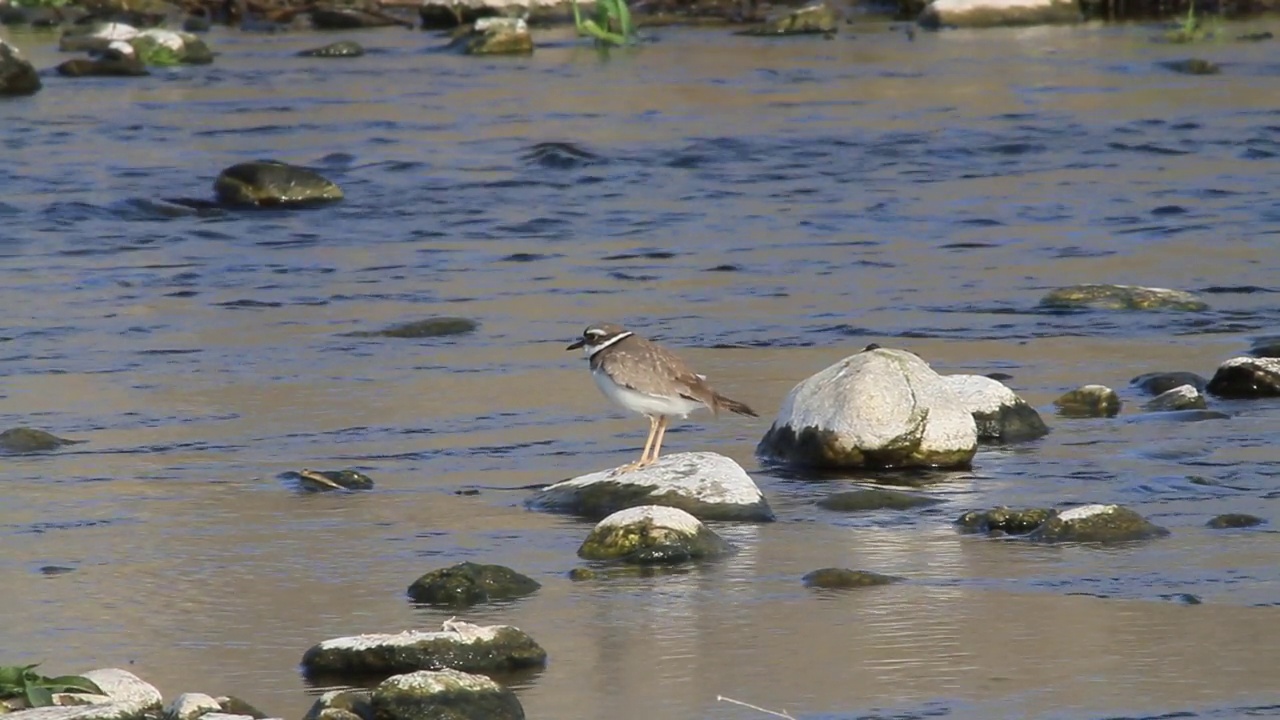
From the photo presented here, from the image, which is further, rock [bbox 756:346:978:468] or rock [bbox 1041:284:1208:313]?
rock [bbox 1041:284:1208:313]

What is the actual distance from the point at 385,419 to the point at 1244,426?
3687 millimetres

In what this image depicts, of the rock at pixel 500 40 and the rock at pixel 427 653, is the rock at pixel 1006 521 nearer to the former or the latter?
the rock at pixel 427 653

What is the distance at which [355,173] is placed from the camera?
1947 cm

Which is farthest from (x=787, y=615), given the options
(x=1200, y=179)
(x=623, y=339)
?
(x=1200, y=179)

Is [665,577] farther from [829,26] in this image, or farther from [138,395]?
[829,26]

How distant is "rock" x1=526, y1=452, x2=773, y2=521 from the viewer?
823 centimetres

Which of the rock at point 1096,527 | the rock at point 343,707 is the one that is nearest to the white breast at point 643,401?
the rock at point 1096,527

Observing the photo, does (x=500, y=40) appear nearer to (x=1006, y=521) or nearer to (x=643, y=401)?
(x=643, y=401)

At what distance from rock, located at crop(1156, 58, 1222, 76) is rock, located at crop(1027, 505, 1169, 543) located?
18.5m

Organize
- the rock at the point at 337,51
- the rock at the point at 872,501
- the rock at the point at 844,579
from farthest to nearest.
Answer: the rock at the point at 337,51 < the rock at the point at 872,501 < the rock at the point at 844,579

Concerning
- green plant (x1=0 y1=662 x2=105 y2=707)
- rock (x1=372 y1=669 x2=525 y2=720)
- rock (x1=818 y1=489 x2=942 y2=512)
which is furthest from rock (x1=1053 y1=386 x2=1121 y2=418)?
green plant (x1=0 y1=662 x2=105 y2=707)

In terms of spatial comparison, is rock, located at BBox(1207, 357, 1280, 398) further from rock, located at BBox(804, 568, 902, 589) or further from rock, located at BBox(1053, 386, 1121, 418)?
rock, located at BBox(804, 568, 902, 589)

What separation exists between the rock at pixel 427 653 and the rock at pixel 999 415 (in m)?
3.59

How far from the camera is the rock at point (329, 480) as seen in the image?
8.83 meters
